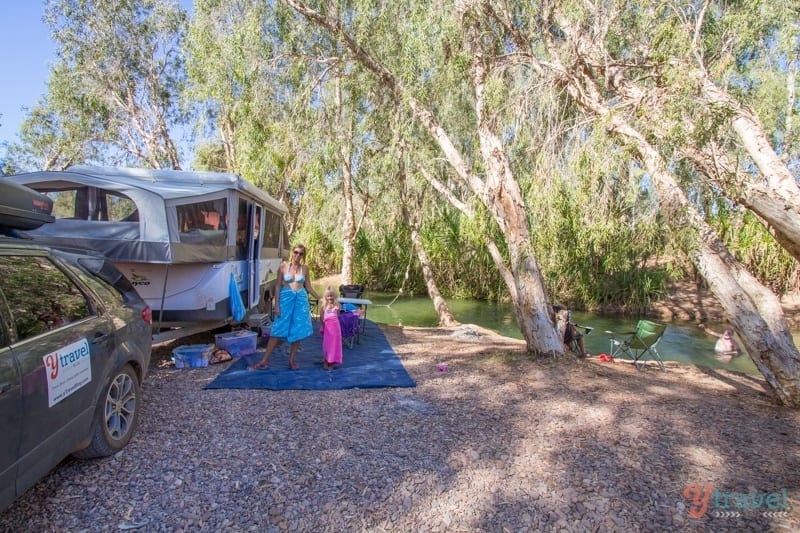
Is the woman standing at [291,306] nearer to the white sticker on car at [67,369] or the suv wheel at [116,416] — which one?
the suv wheel at [116,416]

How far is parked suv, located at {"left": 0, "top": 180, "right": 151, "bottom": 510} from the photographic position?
234cm

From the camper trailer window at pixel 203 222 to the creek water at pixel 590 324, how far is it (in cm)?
754

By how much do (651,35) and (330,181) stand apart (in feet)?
26.8

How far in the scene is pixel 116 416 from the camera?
11.3ft

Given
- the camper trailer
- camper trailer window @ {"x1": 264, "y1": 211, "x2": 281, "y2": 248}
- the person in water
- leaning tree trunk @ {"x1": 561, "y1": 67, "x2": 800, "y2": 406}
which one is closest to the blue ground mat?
the camper trailer

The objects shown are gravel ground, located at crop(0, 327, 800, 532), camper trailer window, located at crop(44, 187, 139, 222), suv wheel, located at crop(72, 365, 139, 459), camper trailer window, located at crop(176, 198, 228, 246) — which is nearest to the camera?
gravel ground, located at crop(0, 327, 800, 532)

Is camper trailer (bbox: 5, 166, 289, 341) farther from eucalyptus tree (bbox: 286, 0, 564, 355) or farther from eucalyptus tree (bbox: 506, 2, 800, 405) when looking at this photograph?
eucalyptus tree (bbox: 506, 2, 800, 405)

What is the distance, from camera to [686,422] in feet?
14.4

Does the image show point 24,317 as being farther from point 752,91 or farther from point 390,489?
point 752,91

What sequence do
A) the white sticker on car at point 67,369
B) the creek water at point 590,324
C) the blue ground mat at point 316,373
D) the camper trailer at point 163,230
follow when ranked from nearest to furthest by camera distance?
the white sticker on car at point 67,369 → the blue ground mat at point 316,373 → the camper trailer at point 163,230 → the creek water at point 590,324

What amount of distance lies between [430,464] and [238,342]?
4092 millimetres

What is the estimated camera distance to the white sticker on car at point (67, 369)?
2594mm

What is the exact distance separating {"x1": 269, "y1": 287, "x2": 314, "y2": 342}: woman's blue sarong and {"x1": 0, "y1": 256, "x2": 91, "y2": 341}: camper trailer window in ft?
9.06

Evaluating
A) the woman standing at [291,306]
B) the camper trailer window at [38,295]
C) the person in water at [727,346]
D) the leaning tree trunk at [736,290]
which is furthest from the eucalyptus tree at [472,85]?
the person in water at [727,346]
